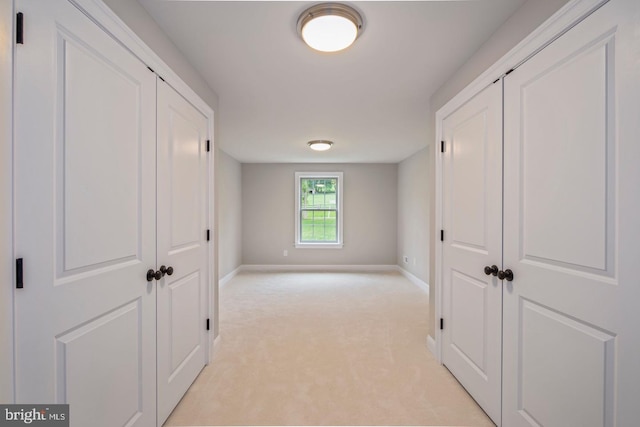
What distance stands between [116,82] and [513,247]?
2212 mm

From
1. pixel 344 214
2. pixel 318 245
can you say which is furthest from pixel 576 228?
pixel 318 245

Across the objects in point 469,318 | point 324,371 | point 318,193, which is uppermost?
point 318,193

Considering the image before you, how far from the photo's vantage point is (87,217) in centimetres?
117

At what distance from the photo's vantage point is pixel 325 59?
206cm

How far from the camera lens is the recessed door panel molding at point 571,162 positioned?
3.62 ft

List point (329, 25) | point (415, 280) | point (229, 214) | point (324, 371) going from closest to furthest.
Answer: point (329, 25)
point (324, 371)
point (415, 280)
point (229, 214)

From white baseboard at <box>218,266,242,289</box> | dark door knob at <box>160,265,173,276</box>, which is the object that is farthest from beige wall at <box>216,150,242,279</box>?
dark door knob at <box>160,265,173,276</box>

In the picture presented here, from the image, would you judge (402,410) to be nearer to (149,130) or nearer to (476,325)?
(476,325)

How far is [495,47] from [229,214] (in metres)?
4.90

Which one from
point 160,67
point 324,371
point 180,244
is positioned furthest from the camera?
point 324,371

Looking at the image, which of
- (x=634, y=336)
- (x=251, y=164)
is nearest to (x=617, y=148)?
(x=634, y=336)

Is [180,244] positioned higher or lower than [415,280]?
higher

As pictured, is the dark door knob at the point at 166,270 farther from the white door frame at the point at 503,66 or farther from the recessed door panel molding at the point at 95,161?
the white door frame at the point at 503,66

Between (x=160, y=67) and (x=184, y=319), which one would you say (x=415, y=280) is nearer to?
(x=184, y=319)
